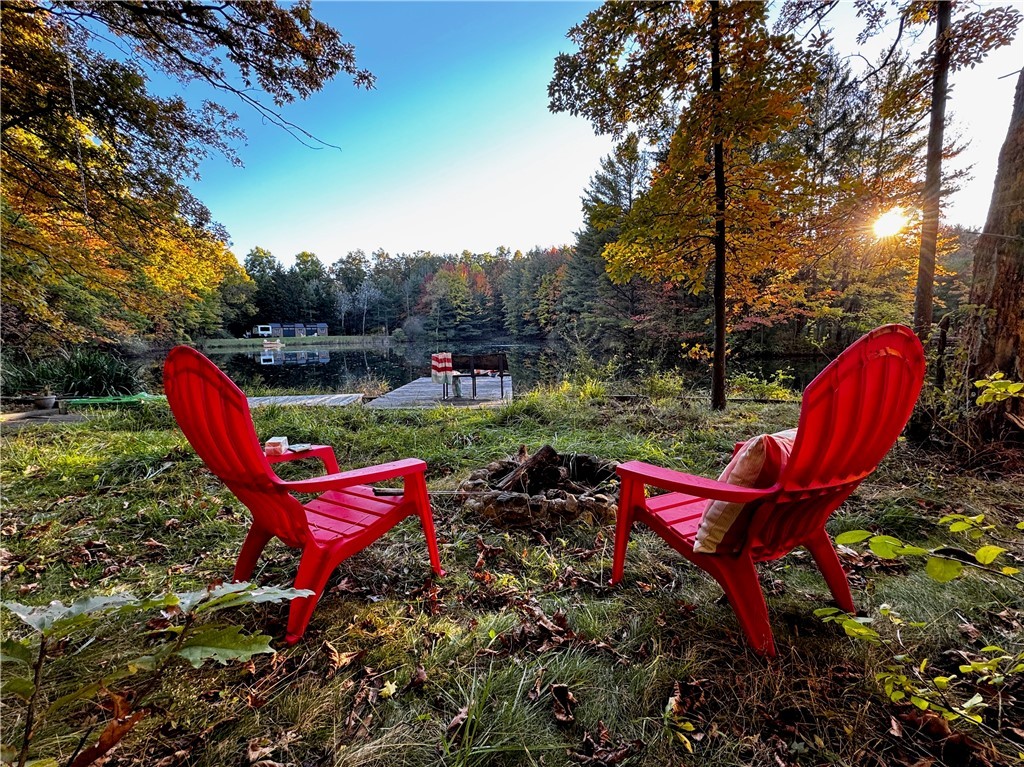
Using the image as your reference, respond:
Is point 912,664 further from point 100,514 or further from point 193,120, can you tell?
point 193,120

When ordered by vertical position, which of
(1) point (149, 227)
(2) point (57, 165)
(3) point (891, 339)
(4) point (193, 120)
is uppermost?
(4) point (193, 120)

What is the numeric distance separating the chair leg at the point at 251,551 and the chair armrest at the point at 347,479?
1.11 feet

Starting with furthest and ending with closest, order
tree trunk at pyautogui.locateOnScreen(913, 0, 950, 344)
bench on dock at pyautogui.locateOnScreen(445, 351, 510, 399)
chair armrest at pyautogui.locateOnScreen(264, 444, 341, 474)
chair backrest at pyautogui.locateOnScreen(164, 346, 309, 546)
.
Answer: bench on dock at pyautogui.locateOnScreen(445, 351, 510, 399), tree trunk at pyautogui.locateOnScreen(913, 0, 950, 344), chair armrest at pyautogui.locateOnScreen(264, 444, 341, 474), chair backrest at pyautogui.locateOnScreen(164, 346, 309, 546)

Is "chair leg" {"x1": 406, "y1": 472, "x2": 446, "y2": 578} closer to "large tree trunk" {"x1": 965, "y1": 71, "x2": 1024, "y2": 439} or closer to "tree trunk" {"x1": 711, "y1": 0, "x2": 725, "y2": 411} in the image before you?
"large tree trunk" {"x1": 965, "y1": 71, "x2": 1024, "y2": 439}

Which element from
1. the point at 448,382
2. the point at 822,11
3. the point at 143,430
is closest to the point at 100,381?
the point at 143,430

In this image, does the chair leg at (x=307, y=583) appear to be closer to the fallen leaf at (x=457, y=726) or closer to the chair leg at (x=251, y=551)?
the chair leg at (x=251, y=551)

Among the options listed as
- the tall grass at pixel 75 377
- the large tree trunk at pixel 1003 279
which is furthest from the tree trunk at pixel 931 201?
the tall grass at pixel 75 377

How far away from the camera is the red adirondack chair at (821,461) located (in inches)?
47.8

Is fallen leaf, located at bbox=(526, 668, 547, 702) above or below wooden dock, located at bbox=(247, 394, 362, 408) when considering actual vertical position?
below

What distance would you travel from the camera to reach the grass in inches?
43.3

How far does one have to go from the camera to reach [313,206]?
10531 mm

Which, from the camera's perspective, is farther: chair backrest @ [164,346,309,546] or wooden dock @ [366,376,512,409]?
wooden dock @ [366,376,512,409]

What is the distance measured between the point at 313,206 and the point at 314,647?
11630mm

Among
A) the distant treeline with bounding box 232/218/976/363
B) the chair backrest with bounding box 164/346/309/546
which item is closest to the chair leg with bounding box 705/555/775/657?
the chair backrest with bounding box 164/346/309/546
